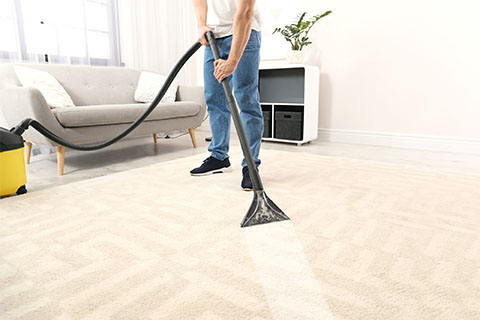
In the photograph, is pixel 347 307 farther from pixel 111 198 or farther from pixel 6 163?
pixel 6 163

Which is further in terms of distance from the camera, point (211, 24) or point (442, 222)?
point (211, 24)

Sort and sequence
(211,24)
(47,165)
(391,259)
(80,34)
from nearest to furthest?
1. (391,259)
2. (211,24)
3. (47,165)
4. (80,34)

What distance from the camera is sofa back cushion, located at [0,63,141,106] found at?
2684mm

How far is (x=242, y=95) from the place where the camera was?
180cm

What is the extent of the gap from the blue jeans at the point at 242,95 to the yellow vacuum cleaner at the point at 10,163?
957 mm

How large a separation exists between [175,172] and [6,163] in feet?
2.81

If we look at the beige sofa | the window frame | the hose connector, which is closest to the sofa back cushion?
the beige sofa

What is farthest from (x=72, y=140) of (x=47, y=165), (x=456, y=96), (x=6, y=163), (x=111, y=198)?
(x=456, y=96)

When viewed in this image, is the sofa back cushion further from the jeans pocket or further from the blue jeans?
the jeans pocket

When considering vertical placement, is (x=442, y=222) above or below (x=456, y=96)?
below

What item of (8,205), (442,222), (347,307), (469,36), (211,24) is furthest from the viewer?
(469,36)

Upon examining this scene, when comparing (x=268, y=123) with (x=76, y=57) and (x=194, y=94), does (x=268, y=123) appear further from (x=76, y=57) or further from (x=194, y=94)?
(x=76, y=57)

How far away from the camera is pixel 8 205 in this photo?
158 cm

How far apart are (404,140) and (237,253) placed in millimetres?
2548
